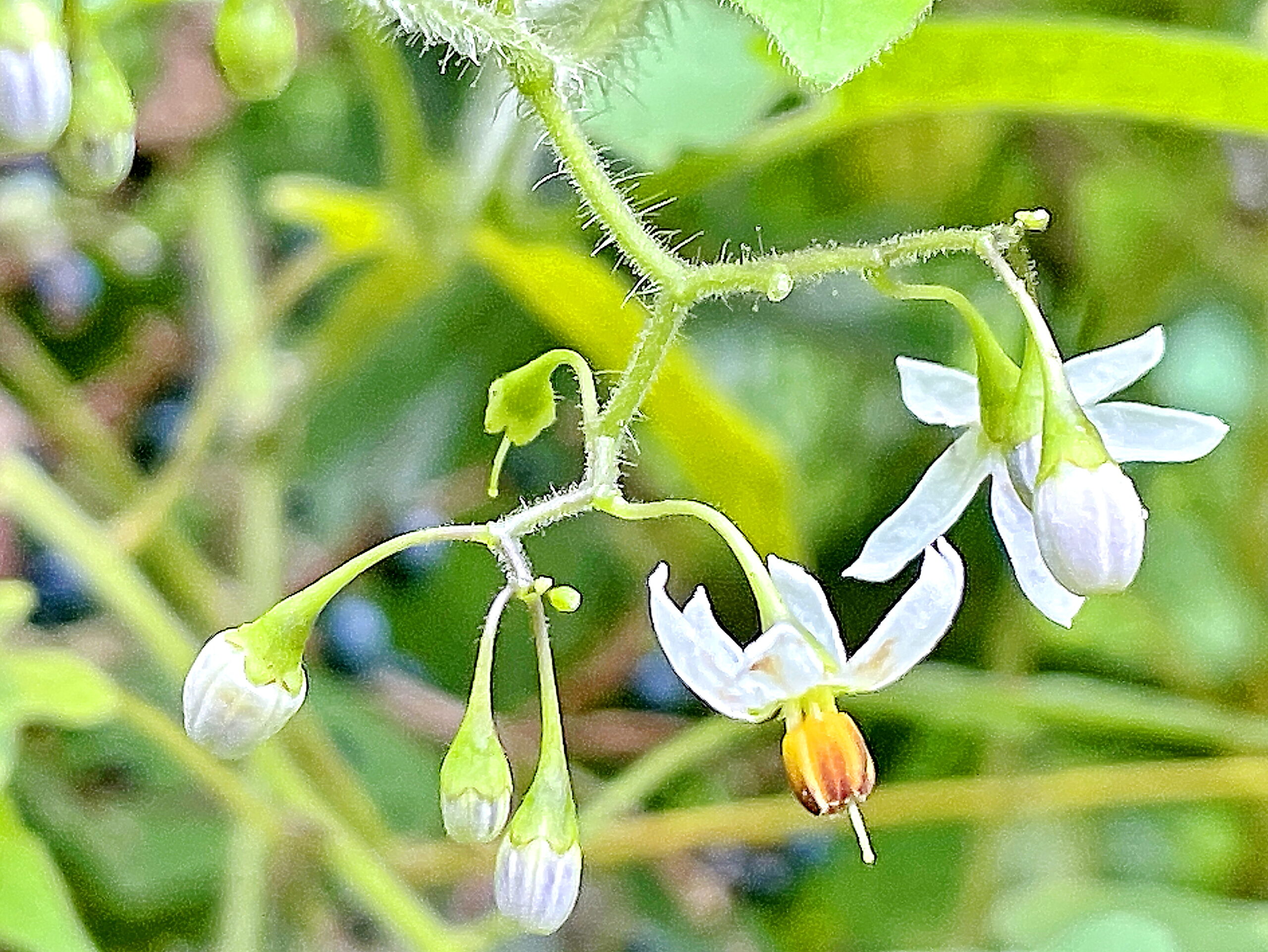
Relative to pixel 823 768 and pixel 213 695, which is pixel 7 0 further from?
pixel 823 768

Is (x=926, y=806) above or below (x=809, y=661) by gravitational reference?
below

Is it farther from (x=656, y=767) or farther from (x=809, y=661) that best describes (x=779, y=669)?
(x=656, y=767)

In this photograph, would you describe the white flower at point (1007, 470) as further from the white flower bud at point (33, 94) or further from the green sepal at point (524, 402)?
the white flower bud at point (33, 94)

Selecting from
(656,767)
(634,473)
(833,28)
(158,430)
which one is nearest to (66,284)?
(158,430)

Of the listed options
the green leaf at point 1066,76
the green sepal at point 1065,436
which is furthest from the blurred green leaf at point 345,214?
the green sepal at point 1065,436

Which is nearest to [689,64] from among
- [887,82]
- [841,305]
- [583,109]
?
[887,82]

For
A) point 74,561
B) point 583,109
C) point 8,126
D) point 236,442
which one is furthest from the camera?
point 236,442
